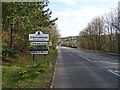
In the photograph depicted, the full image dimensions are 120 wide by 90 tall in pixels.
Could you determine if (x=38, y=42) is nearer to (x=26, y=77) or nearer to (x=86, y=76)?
(x=86, y=76)

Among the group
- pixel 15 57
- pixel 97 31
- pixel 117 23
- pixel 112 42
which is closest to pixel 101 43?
pixel 97 31

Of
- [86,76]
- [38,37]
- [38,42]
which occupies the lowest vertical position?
[86,76]

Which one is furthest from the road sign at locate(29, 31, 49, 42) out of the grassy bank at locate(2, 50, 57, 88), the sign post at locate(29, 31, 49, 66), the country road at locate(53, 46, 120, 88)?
the grassy bank at locate(2, 50, 57, 88)

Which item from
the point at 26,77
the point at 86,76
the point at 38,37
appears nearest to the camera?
the point at 26,77

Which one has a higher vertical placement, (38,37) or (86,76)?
(38,37)

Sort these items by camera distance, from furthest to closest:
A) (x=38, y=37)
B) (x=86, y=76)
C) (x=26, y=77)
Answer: (x=38, y=37) < (x=86, y=76) < (x=26, y=77)

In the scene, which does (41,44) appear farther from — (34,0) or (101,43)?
(101,43)

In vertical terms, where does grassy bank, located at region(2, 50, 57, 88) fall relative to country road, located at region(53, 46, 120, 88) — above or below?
above

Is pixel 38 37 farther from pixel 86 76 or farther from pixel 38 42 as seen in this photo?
pixel 86 76

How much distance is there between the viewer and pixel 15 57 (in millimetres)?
17047

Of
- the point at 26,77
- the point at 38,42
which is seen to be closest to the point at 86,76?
the point at 26,77

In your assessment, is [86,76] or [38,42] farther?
[38,42]

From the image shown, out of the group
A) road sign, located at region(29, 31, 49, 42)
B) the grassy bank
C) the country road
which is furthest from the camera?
road sign, located at region(29, 31, 49, 42)

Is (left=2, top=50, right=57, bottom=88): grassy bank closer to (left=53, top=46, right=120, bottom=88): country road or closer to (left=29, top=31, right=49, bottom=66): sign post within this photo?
(left=53, top=46, right=120, bottom=88): country road
